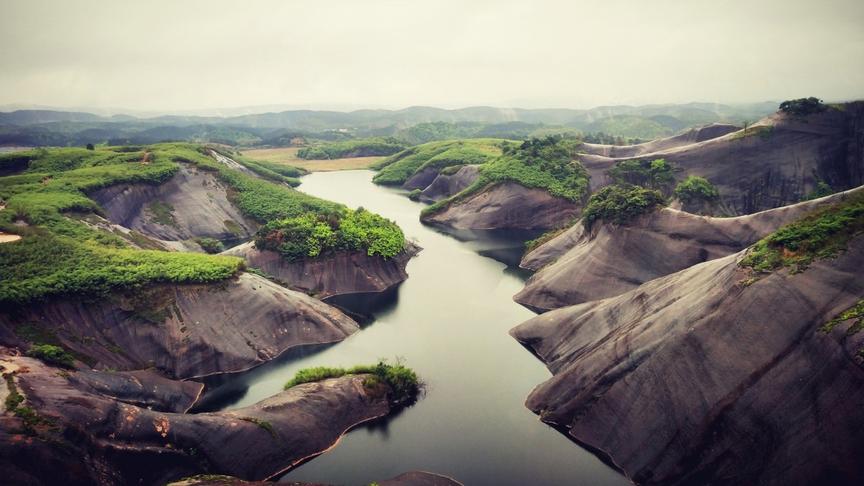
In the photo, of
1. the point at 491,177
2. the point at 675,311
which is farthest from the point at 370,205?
the point at 675,311

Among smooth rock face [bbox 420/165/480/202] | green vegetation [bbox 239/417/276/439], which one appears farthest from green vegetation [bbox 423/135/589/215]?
green vegetation [bbox 239/417/276/439]

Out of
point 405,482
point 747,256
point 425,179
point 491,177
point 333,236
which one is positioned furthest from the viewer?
point 425,179

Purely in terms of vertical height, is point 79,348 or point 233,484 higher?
point 79,348

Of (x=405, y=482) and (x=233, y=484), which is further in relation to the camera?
(x=405, y=482)

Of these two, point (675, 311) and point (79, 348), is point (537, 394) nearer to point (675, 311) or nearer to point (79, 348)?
point (675, 311)

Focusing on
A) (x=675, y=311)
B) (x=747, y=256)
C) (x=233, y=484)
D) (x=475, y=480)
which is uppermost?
(x=747, y=256)

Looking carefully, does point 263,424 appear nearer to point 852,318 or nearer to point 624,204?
point 852,318

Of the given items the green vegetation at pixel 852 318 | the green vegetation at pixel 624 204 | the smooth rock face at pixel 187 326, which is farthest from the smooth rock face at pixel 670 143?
the green vegetation at pixel 852 318

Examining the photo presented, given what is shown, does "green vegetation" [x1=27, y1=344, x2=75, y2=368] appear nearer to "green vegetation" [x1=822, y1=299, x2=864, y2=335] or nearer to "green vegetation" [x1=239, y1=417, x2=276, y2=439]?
"green vegetation" [x1=239, y1=417, x2=276, y2=439]
